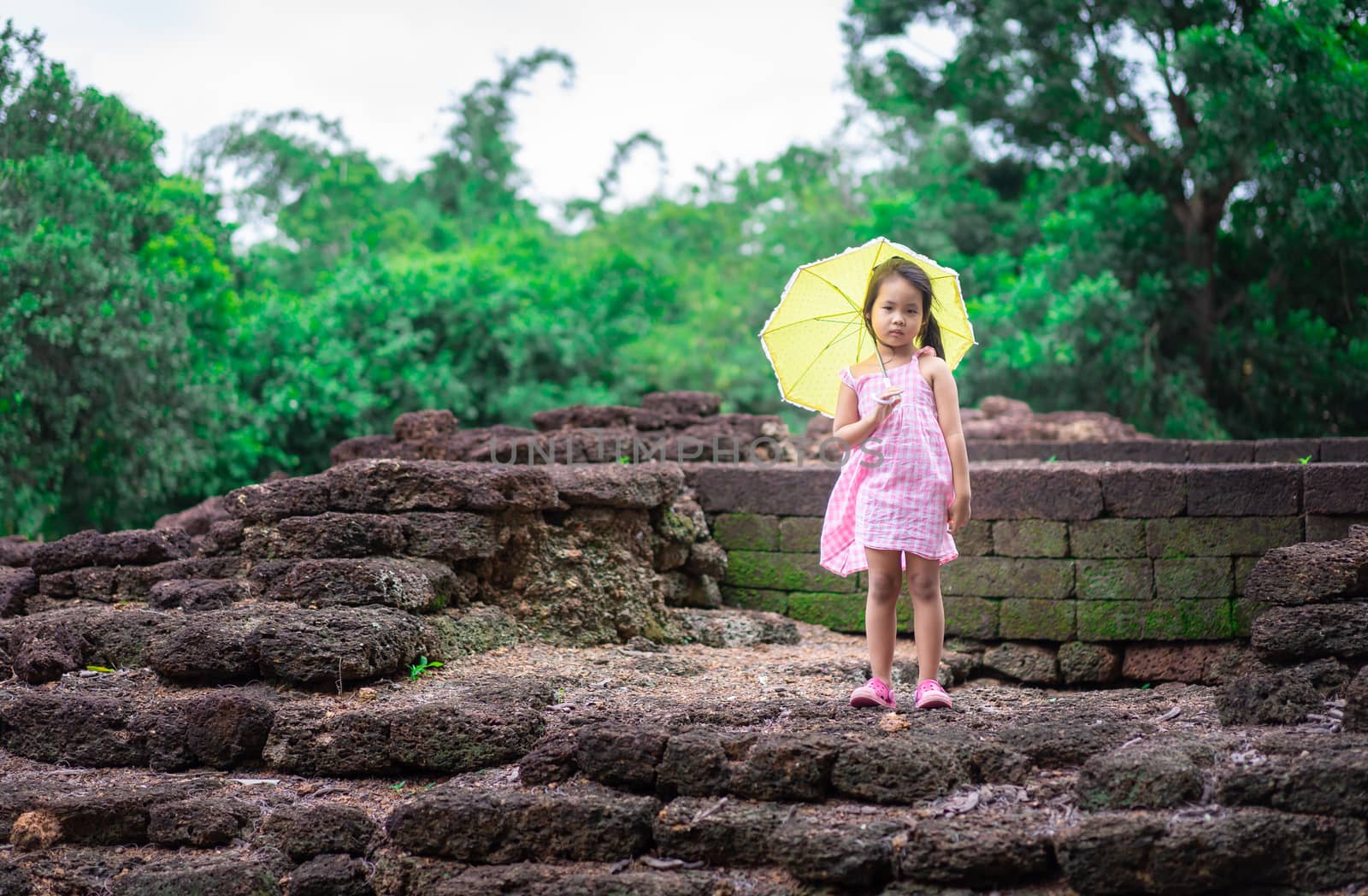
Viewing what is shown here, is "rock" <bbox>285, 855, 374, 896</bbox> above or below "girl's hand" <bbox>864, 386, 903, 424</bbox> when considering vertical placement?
below

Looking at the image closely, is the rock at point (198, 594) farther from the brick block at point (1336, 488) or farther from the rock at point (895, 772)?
the brick block at point (1336, 488)

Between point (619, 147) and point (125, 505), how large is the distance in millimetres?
18994

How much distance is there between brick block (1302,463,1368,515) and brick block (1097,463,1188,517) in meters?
0.58

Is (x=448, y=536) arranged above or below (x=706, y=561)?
above

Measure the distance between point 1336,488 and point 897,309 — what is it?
293 cm

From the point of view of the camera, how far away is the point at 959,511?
4098 mm

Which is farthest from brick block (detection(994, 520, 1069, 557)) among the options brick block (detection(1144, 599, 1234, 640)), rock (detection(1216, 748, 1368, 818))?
rock (detection(1216, 748, 1368, 818))

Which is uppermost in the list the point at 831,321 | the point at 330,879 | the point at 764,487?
the point at 831,321

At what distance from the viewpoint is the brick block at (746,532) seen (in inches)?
280

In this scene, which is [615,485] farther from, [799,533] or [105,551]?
[105,551]

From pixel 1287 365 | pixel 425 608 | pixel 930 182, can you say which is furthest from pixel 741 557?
pixel 930 182

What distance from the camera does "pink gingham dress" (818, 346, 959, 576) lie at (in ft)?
13.5

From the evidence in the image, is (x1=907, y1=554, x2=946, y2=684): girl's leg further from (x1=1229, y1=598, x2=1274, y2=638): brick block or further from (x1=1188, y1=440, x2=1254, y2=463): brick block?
(x1=1188, y1=440, x2=1254, y2=463): brick block

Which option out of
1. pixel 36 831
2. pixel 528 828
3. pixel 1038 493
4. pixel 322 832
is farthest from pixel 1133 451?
pixel 36 831
